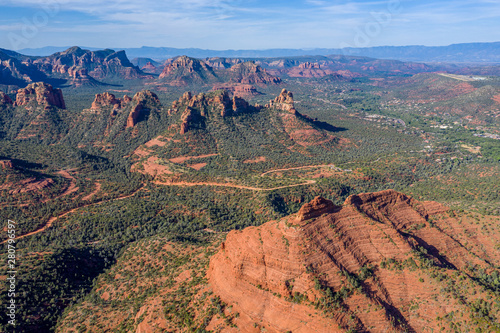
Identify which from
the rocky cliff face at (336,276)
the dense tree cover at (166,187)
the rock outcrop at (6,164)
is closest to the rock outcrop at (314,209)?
the rocky cliff face at (336,276)

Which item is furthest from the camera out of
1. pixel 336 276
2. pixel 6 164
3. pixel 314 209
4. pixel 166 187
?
pixel 166 187

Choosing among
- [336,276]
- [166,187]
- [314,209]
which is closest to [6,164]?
[166,187]

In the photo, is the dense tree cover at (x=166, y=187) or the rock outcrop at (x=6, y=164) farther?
the rock outcrop at (x=6, y=164)

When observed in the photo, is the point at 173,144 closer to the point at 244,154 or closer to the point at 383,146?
the point at 244,154

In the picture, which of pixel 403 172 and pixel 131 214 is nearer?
pixel 131 214

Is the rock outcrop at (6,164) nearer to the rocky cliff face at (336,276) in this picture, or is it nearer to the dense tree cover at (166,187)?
the dense tree cover at (166,187)

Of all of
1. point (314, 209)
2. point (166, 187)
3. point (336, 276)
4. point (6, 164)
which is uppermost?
point (314, 209)

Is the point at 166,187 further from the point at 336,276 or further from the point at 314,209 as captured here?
the point at 336,276

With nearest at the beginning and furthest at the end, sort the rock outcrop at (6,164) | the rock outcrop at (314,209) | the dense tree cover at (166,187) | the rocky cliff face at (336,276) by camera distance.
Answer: the rocky cliff face at (336,276), the rock outcrop at (314,209), the dense tree cover at (166,187), the rock outcrop at (6,164)

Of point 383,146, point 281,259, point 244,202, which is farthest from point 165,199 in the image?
point 383,146
